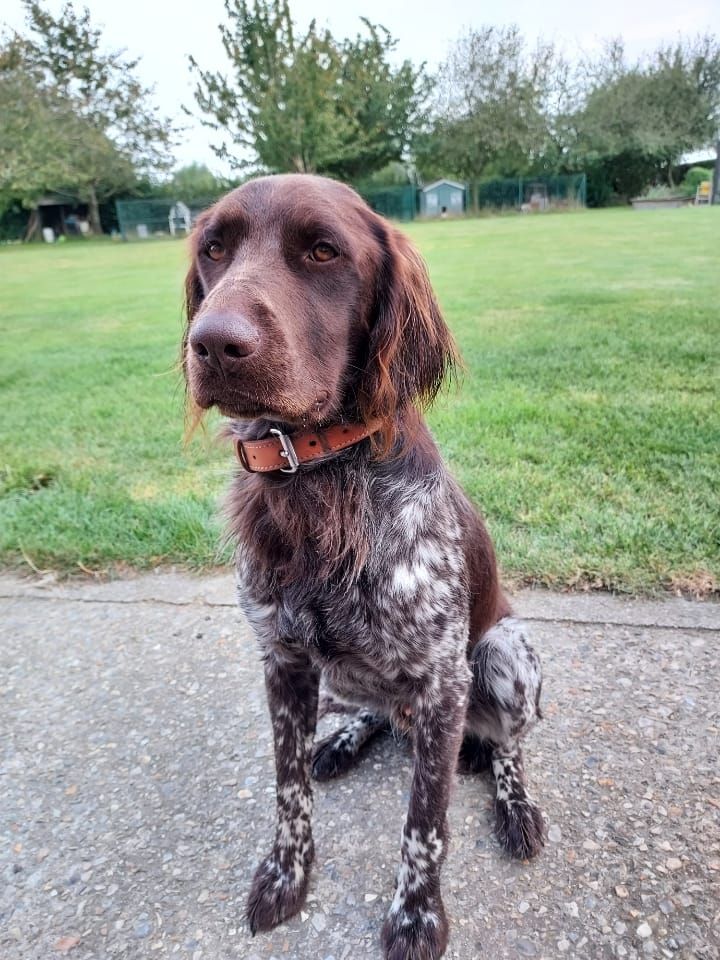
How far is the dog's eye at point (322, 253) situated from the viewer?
5.66 feet

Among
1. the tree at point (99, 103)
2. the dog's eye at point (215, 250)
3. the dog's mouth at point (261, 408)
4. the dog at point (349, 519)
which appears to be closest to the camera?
the dog's mouth at point (261, 408)

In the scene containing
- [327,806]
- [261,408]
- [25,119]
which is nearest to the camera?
[261,408]

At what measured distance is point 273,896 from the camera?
1868 mm

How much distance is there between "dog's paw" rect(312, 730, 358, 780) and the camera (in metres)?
2.29

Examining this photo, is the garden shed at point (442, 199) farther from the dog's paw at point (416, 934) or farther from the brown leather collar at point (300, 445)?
the dog's paw at point (416, 934)

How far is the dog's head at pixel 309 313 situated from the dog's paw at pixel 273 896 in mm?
1173

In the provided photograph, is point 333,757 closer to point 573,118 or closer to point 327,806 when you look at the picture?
point 327,806

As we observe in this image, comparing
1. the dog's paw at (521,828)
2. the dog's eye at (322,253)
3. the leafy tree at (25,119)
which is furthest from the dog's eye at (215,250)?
the leafy tree at (25,119)

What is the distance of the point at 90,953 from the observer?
1785 mm

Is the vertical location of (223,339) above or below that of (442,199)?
below

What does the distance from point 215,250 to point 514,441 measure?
3045 millimetres

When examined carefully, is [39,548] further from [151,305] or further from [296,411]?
[151,305]

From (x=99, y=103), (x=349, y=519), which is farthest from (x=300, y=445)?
(x=99, y=103)

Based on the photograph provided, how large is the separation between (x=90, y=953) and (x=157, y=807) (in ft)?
1.51
